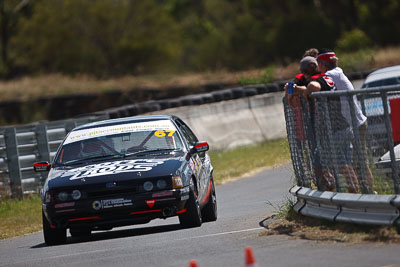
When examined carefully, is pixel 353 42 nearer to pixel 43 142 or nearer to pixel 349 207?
pixel 43 142

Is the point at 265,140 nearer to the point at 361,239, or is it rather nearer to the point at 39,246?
the point at 39,246

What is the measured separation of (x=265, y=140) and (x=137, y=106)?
3.75 meters

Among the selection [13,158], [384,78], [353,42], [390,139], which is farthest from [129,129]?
[353,42]

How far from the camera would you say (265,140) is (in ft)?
81.2

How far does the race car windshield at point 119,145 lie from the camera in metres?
12.1

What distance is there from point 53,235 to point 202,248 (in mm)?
2728

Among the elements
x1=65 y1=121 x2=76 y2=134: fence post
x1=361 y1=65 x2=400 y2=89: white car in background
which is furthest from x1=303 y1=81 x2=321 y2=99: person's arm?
x1=65 y1=121 x2=76 y2=134: fence post

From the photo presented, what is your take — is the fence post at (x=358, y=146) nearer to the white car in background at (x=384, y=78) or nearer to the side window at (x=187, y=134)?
the side window at (x=187, y=134)

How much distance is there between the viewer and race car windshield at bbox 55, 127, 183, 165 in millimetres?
12141

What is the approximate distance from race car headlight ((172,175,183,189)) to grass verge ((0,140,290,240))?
1598mm

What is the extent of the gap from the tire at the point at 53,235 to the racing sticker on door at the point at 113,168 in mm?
665

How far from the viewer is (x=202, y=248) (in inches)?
378

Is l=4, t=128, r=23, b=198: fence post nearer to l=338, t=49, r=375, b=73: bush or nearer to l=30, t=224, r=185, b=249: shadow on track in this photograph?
l=30, t=224, r=185, b=249: shadow on track

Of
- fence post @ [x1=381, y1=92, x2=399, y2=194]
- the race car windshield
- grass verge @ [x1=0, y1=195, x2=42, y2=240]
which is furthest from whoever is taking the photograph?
grass verge @ [x1=0, y1=195, x2=42, y2=240]
